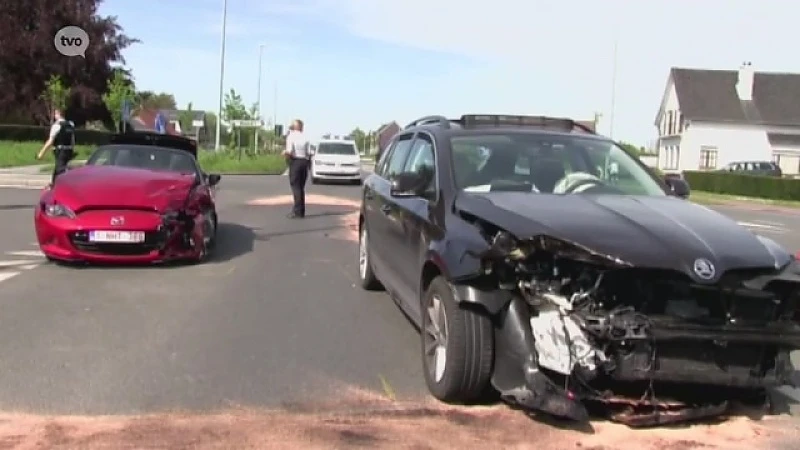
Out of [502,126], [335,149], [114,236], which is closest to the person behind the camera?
[502,126]

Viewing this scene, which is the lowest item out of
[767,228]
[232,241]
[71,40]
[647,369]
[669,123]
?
[232,241]

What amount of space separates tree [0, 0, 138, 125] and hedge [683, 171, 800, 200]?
35.1m

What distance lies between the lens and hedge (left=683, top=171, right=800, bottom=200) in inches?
1524

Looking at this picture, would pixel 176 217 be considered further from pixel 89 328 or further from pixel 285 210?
pixel 285 210

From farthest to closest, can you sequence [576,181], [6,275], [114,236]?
[114,236] → [6,275] → [576,181]

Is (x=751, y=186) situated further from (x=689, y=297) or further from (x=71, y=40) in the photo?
(x=689, y=297)

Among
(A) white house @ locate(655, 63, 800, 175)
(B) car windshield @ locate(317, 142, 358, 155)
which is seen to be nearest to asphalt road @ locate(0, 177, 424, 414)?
(B) car windshield @ locate(317, 142, 358, 155)

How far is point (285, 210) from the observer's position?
60.1 ft

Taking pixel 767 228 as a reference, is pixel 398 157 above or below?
above

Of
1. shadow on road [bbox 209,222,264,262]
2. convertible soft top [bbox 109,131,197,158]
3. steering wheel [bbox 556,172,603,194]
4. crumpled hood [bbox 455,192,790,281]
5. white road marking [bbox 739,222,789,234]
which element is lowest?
shadow on road [bbox 209,222,264,262]

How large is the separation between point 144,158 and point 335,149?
68.8 ft

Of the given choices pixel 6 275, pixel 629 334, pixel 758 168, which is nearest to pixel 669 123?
pixel 758 168

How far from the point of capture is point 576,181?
20.8 ft

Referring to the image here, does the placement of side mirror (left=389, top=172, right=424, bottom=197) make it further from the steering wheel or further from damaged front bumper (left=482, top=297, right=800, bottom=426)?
damaged front bumper (left=482, top=297, right=800, bottom=426)
